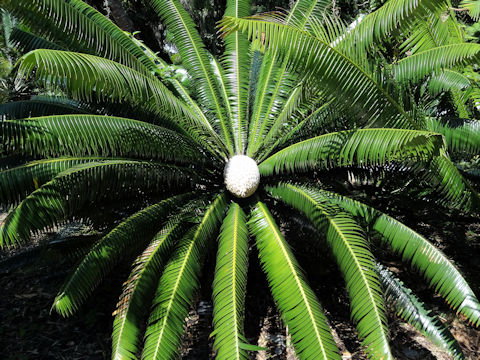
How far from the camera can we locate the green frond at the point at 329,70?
287cm

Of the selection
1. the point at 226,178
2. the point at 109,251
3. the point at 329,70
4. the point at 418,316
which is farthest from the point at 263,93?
the point at 418,316

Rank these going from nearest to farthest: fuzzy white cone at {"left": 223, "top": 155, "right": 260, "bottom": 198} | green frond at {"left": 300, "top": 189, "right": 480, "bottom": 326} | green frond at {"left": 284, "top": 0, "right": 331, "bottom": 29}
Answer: green frond at {"left": 300, "top": 189, "right": 480, "bottom": 326} < fuzzy white cone at {"left": 223, "top": 155, "right": 260, "bottom": 198} < green frond at {"left": 284, "top": 0, "right": 331, "bottom": 29}

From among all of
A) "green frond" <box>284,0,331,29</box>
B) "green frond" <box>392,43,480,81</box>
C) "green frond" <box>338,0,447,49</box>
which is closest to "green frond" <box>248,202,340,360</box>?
"green frond" <box>338,0,447,49</box>

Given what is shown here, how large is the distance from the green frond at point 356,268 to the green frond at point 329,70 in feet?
2.83

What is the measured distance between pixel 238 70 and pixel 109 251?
270cm

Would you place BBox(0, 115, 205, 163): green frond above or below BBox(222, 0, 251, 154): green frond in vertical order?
below

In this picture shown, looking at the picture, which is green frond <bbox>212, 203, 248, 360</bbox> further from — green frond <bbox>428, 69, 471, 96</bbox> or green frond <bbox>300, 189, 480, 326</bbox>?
green frond <bbox>428, 69, 471, 96</bbox>

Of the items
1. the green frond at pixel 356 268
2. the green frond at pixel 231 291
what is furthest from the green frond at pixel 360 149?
the green frond at pixel 231 291

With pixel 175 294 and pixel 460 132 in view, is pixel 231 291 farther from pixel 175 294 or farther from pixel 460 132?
pixel 460 132

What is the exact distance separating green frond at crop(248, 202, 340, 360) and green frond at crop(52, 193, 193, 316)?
0.96m

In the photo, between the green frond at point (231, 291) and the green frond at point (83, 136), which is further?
the green frond at point (83, 136)

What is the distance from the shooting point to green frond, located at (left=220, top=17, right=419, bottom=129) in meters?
2.87

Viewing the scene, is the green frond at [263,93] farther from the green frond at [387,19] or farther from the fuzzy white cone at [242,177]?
the green frond at [387,19]

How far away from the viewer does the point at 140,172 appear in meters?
3.67
